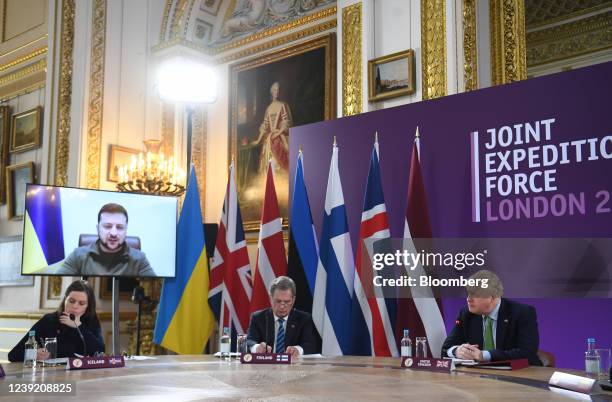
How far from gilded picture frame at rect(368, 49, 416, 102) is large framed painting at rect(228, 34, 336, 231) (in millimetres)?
1005

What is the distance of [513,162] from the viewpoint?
4445 mm

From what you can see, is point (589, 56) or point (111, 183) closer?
point (111, 183)

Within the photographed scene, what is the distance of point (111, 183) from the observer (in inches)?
275

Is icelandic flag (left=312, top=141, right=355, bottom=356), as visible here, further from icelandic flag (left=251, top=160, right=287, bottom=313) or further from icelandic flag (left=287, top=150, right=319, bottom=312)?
icelandic flag (left=251, top=160, right=287, bottom=313)

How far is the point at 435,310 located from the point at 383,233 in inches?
26.9

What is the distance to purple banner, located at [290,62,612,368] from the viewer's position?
4121 mm

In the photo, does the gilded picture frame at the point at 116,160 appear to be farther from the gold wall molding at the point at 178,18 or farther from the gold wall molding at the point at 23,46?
the gold wall molding at the point at 23,46

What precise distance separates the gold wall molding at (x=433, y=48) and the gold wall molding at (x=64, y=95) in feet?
12.7

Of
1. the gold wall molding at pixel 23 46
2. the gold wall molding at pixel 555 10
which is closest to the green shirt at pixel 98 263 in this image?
the gold wall molding at pixel 23 46

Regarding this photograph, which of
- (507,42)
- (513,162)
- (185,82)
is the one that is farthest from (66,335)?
(507,42)

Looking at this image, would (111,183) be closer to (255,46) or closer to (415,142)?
(255,46)

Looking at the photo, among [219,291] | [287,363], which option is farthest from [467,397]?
[219,291]

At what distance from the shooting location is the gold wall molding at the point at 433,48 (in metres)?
5.17

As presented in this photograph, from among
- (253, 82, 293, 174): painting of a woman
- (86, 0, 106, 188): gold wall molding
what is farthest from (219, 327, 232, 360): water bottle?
(86, 0, 106, 188): gold wall molding
